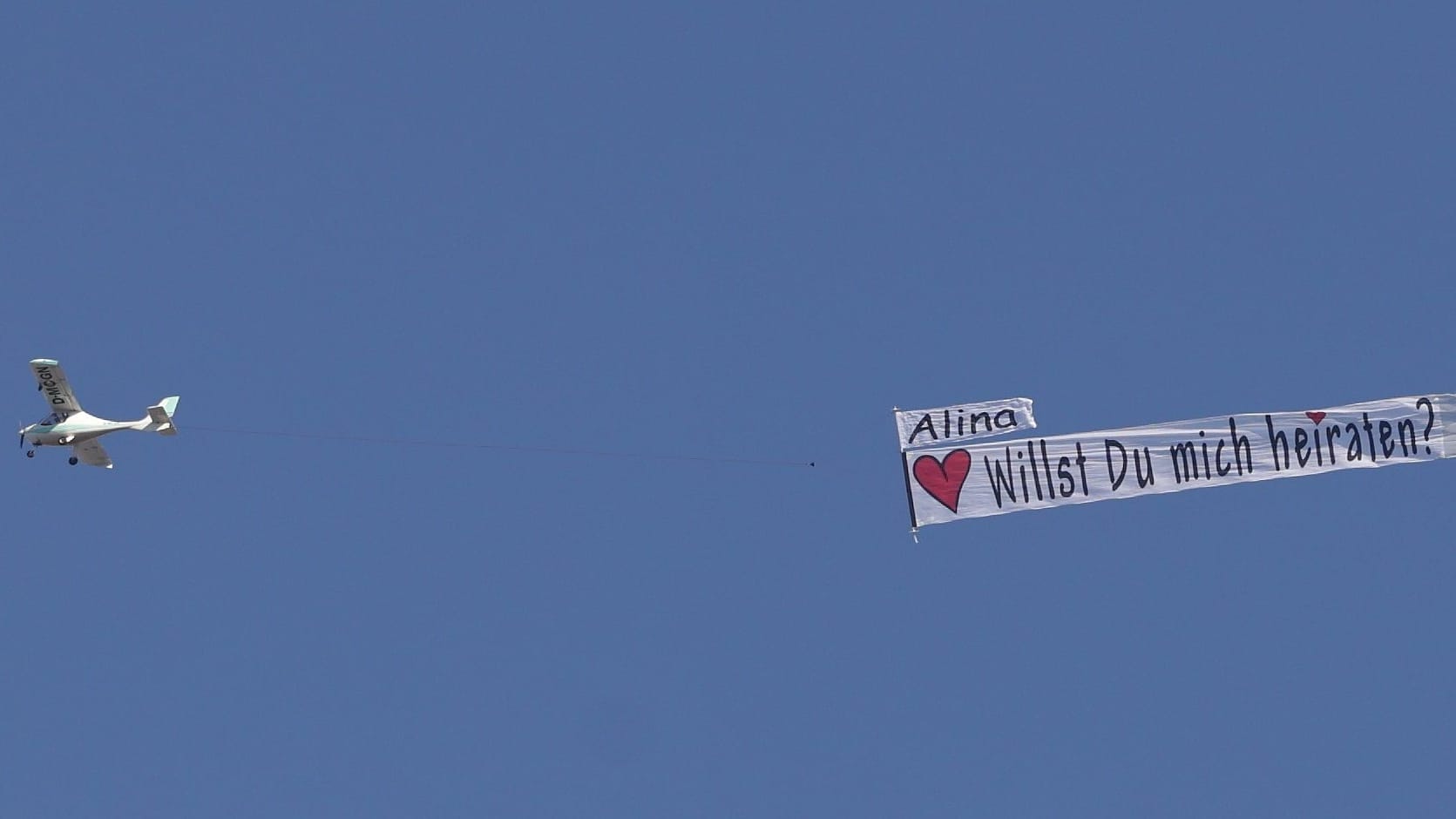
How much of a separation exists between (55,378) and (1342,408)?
47.3 m

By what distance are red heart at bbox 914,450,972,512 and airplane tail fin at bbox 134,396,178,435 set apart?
30.2 m

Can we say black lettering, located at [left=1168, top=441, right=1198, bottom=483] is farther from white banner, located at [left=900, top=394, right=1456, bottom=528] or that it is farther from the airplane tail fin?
the airplane tail fin

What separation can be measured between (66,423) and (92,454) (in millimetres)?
1844

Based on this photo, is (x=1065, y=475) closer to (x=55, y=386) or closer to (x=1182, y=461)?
(x=1182, y=461)

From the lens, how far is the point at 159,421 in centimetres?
8475

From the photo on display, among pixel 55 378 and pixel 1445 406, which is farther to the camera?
pixel 55 378

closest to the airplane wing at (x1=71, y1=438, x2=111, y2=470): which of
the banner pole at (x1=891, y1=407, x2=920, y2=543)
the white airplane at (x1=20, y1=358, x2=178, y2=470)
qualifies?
the white airplane at (x1=20, y1=358, x2=178, y2=470)

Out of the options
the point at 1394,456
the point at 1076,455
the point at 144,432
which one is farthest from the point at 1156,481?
the point at 144,432

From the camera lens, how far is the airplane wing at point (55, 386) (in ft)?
282

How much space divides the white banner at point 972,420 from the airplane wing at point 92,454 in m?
34.5

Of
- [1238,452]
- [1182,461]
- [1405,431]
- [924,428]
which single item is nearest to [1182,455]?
[1182,461]

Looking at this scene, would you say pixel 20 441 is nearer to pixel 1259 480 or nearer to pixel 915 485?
pixel 915 485

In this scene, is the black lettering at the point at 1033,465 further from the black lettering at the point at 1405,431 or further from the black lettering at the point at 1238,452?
the black lettering at the point at 1405,431

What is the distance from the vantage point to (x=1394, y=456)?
71.5 m
